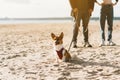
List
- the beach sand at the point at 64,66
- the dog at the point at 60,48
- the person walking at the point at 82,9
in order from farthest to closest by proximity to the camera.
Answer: the person walking at the point at 82,9 < the dog at the point at 60,48 < the beach sand at the point at 64,66

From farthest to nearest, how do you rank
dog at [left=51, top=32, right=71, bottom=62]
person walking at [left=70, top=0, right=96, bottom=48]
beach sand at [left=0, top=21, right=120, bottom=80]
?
person walking at [left=70, top=0, right=96, bottom=48] < dog at [left=51, top=32, right=71, bottom=62] < beach sand at [left=0, top=21, right=120, bottom=80]

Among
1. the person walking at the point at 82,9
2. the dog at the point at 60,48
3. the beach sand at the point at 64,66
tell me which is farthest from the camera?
the person walking at the point at 82,9

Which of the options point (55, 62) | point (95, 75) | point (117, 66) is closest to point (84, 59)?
point (55, 62)

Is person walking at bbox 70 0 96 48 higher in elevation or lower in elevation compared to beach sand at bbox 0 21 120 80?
higher

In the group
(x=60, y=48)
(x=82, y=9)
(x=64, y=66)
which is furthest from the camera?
(x=82, y=9)

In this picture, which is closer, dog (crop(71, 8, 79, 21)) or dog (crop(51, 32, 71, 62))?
dog (crop(51, 32, 71, 62))

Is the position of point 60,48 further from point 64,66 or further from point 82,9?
point 82,9

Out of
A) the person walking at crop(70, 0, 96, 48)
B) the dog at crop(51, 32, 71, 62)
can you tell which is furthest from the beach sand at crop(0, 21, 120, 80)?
the person walking at crop(70, 0, 96, 48)

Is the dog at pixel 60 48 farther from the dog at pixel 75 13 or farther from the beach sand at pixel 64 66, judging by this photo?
the dog at pixel 75 13

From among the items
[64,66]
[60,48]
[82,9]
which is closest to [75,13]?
[82,9]

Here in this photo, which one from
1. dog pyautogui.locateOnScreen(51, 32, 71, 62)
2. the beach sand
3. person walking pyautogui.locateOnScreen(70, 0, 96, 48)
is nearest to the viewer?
the beach sand

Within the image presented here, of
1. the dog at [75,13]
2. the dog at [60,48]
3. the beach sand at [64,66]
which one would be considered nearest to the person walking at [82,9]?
the dog at [75,13]

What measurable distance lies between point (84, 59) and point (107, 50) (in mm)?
1378

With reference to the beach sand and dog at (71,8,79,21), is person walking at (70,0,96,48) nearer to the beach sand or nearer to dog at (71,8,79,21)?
dog at (71,8,79,21)
